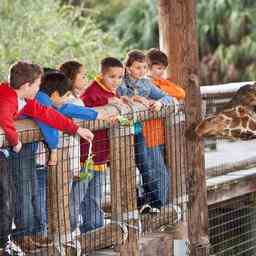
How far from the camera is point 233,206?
35.0 ft

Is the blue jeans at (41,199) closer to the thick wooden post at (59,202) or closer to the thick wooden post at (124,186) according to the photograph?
the thick wooden post at (59,202)

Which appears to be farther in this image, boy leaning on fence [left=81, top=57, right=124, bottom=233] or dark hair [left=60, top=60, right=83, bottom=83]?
boy leaning on fence [left=81, top=57, right=124, bottom=233]

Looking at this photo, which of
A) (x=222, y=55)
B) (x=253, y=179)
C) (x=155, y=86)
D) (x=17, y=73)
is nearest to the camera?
(x=17, y=73)

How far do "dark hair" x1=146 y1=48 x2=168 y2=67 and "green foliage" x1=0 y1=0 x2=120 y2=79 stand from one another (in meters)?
6.80

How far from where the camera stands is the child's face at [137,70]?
23.9 feet

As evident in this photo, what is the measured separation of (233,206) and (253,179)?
1.64 ft

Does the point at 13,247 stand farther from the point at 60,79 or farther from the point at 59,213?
the point at 60,79

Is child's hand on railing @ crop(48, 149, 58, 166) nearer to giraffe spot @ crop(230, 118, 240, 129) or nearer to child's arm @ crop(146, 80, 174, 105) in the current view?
child's arm @ crop(146, 80, 174, 105)

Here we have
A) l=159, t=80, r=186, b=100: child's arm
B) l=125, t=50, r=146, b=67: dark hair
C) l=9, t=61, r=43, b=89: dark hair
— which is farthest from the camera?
l=159, t=80, r=186, b=100: child's arm

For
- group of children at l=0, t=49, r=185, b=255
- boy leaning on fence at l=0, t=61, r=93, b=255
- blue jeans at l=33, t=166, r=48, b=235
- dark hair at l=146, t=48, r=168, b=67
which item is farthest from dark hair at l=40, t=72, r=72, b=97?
dark hair at l=146, t=48, r=168, b=67

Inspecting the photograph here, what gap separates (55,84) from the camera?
245 inches

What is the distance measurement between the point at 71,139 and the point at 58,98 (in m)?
0.30

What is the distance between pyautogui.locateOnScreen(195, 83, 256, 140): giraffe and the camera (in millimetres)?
8250

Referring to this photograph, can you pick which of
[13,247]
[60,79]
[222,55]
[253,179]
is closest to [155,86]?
[60,79]
